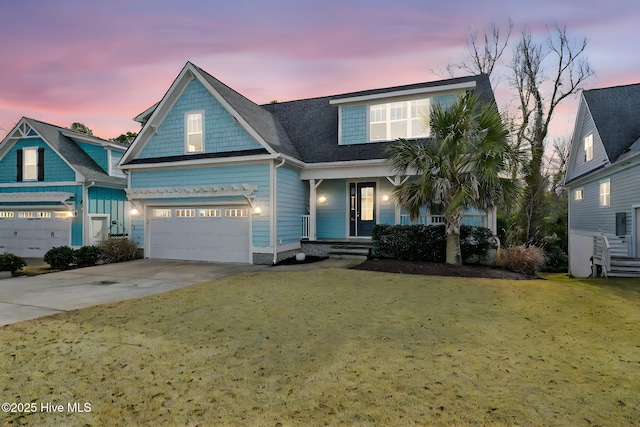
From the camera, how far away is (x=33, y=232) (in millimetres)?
15570

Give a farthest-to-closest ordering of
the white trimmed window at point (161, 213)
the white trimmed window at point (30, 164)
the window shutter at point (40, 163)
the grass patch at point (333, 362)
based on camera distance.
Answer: the white trimmed window at point (30, 164) < the window shutter at point (40, 163) < the white trimmed window at point (161, 213) < the grass patch at point (333, 362)

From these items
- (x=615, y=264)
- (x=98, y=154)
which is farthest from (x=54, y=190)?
(x=615, y=264)

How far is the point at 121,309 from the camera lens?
19.8ft

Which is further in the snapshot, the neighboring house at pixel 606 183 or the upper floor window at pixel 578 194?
the upper floor window at pixel 578 194

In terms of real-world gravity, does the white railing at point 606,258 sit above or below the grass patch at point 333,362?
above

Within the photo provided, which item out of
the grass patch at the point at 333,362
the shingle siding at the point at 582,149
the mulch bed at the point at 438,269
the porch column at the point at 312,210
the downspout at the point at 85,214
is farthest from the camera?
the downspout at the point at 85,214

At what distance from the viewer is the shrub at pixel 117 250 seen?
42.1 feet

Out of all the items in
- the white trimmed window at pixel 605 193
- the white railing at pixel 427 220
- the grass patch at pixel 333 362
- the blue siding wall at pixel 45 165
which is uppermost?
the blue siding wall at pixel 45 165

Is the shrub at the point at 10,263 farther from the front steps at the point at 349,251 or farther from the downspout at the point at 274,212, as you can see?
the front steps at the point at 349,251

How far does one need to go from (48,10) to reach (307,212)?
11350mm

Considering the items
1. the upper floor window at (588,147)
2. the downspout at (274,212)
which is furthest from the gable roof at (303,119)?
the upper floor window at (588,147)

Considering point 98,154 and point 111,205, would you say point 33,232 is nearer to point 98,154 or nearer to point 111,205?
point 111,205

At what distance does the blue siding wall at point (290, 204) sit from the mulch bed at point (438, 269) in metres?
3.46

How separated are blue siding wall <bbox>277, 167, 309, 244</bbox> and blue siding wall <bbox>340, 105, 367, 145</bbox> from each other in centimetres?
258
